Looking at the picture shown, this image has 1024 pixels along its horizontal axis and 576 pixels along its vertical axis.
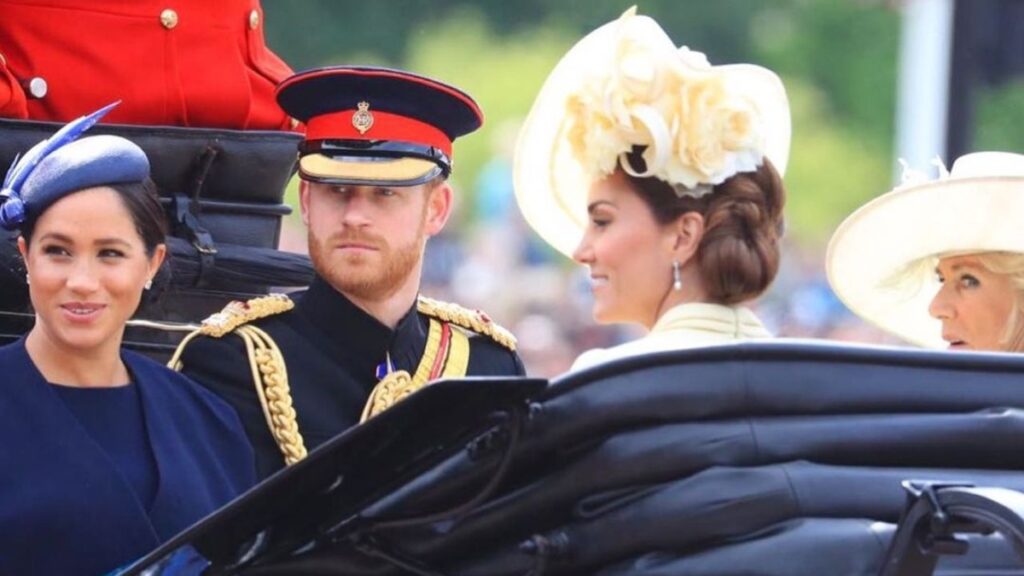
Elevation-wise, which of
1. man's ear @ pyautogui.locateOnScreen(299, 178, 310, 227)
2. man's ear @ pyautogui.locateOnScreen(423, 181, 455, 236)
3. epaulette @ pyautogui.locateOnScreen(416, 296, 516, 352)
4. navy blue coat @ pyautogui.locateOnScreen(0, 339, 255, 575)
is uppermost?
man's ear @ pyautogui.locateOnScreen(423, 181, 455, 236)

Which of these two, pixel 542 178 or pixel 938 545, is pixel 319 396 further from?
pixel 938 545

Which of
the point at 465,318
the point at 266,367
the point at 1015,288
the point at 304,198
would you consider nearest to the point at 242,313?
the point at 266,367

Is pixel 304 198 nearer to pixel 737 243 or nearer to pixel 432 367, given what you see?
pixel 432 367

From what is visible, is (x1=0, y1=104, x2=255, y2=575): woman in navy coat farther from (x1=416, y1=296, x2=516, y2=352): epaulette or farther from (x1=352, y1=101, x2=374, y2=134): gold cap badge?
(x1=416, y1=296, x2=516, y2=352): epaulette

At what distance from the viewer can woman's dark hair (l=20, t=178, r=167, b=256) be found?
359 centimetres

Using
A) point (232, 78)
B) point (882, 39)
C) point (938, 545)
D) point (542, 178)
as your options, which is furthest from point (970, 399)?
point (882, 39)

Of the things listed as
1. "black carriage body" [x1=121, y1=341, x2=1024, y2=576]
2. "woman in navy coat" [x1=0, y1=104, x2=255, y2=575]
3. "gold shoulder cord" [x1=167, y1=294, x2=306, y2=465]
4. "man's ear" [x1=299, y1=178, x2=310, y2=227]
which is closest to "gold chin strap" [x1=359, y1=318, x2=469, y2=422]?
"gold shoulder cord" [x1=167, y1=294, x2=306, y2=465]

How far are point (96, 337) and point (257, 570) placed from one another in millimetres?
528

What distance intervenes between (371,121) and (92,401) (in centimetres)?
99

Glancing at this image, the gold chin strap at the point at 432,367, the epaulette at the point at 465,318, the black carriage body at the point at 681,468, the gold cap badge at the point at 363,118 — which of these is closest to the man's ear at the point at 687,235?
the black carriage body at the point at 681,468

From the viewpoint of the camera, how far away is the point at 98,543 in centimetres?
339

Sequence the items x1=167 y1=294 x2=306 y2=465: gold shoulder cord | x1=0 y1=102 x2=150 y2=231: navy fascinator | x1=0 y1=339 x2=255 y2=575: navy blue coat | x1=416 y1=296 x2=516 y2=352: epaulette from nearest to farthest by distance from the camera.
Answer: x1=0 y1=339 x2=255 y2=575: navy blue coat, x1=0 y1=102 x2=150 y2=231: navy fascinator, x1=167 y1=294 x2=306 y2=465: gold shoulder cord, x1=416 y1=296 x2=516 y2=352: epaulette

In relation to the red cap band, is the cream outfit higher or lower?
lower

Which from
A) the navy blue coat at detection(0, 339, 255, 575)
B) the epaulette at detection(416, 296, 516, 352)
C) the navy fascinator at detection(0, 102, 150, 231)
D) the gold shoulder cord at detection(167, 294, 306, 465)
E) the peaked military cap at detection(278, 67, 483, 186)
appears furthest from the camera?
the epaulette at detection(416, 296, 516, 352)
